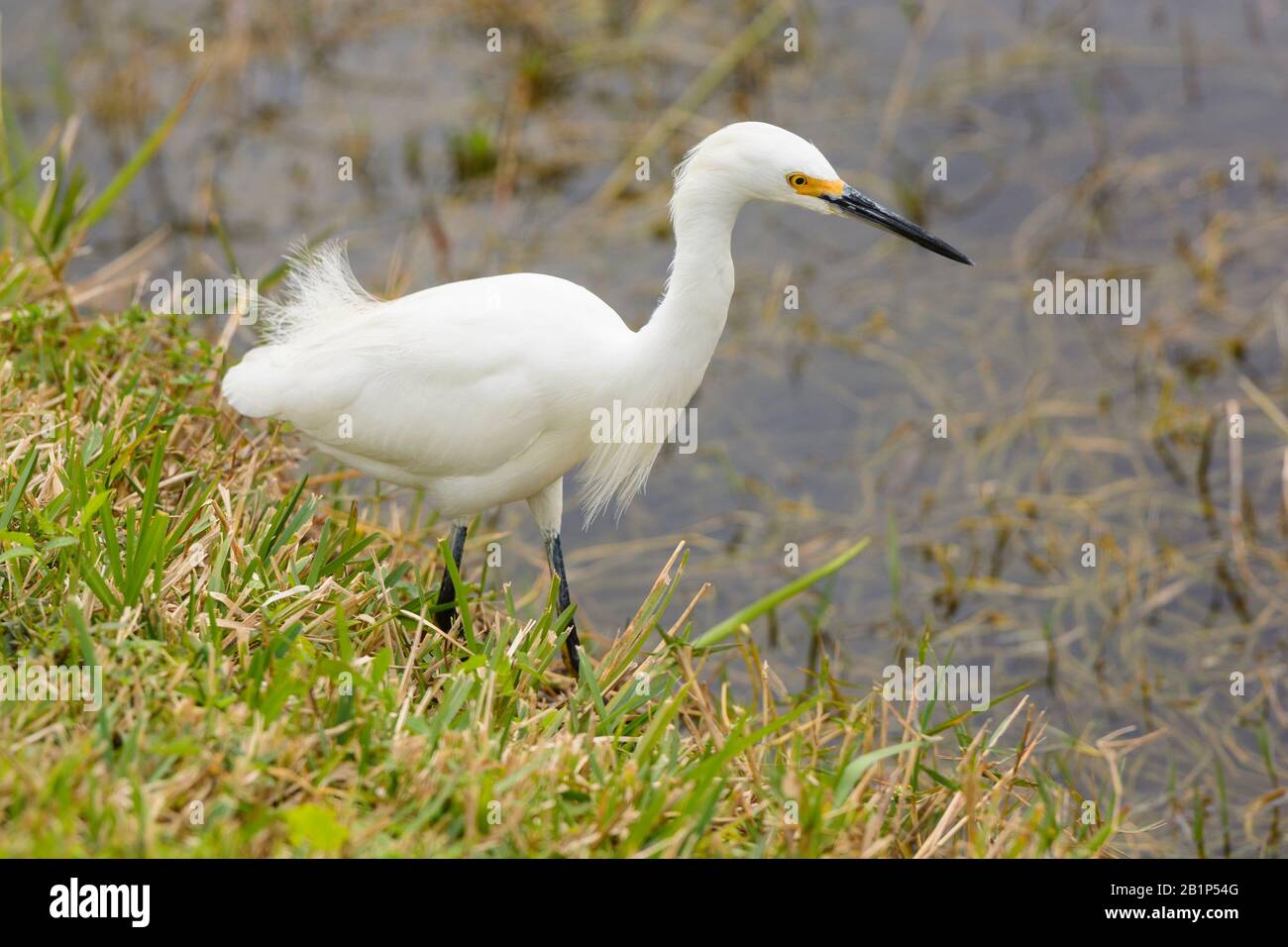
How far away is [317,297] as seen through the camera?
16.2ft

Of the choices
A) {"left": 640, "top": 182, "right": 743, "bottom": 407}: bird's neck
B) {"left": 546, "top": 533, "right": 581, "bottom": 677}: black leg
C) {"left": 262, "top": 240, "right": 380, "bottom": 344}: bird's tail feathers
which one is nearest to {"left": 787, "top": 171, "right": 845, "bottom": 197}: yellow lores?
{"left": 640, "top": 182, "right": 743, "bottom": 407}: bird's neck

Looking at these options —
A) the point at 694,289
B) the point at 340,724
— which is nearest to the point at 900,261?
the point at 694,289

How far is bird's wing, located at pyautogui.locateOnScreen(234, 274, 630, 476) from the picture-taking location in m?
4.36

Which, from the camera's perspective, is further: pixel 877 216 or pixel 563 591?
pixel 563 591

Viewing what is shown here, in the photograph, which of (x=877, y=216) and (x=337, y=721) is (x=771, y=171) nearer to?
(x=877, y=216)

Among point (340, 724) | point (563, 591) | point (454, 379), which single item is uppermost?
point (454, 379)

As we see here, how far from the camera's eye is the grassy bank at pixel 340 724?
298 cm

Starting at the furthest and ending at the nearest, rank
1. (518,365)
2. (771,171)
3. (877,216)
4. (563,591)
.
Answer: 1. (563,591)
2. (518,365)
3. (877,216)
4. (771,171)

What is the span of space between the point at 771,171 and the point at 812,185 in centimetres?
13

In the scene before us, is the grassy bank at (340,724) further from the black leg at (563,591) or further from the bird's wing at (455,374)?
the bird's wing at (455,374)

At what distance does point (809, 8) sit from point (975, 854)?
23.1 ft

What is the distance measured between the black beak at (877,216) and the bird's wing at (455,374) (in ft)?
2.67

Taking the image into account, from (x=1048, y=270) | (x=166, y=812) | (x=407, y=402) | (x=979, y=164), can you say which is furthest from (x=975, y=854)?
(x=979, y=164)

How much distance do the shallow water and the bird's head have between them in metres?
1.73
